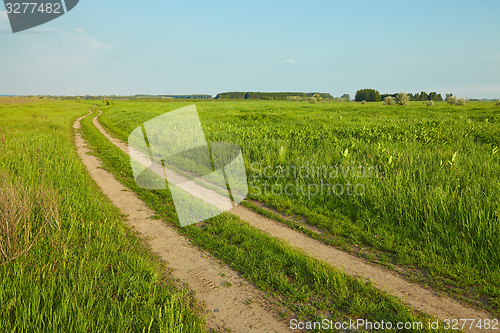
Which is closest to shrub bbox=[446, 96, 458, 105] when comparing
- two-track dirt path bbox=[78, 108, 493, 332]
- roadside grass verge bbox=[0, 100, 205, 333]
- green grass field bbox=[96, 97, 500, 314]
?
green grass field bbox=[96, 97, 500, 314]

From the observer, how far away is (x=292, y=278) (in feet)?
12.7

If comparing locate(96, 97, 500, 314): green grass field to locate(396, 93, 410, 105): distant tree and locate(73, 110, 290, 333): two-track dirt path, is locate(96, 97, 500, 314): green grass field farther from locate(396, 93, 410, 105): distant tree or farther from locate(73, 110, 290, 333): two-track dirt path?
locate(396, 93, 410, 105): distant tree

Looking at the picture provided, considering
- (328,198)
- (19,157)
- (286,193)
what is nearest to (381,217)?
(328,198)

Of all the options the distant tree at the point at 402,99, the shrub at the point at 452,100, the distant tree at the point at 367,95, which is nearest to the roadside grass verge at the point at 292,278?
the distant tree at the point at 402,99

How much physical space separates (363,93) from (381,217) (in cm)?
13422

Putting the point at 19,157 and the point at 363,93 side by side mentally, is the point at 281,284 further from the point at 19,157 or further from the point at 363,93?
the point at 363,93

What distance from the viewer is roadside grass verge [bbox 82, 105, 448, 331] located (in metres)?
3.20

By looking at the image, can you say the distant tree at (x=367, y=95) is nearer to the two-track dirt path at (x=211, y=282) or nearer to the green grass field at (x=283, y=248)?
the green grass field at (x=283, y=248)

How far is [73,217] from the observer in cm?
507

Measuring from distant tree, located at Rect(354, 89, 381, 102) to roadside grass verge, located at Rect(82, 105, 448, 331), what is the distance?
12721 cm

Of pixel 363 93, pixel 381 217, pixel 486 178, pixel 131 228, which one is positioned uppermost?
pixel 363 93

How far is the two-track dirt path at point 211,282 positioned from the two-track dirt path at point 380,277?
1.44m

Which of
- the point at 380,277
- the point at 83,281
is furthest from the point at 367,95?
the point at 83,281

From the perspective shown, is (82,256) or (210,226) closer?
(82,256)
